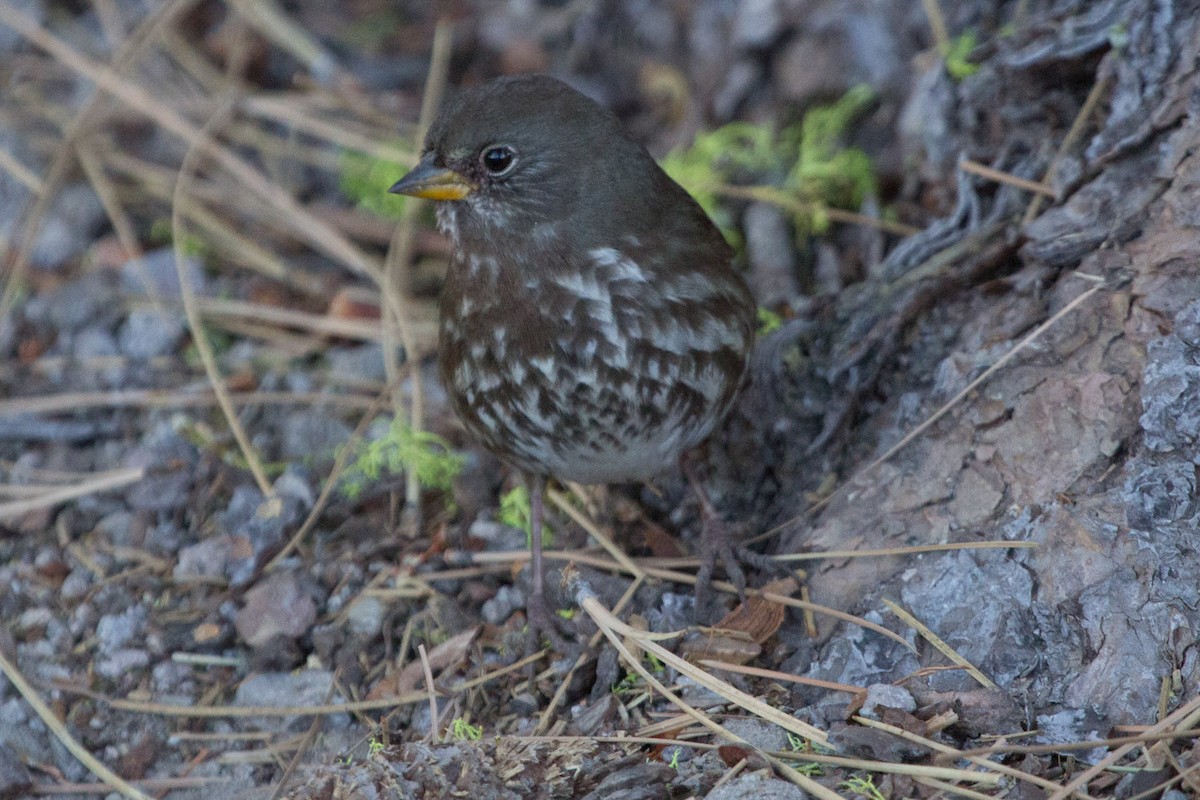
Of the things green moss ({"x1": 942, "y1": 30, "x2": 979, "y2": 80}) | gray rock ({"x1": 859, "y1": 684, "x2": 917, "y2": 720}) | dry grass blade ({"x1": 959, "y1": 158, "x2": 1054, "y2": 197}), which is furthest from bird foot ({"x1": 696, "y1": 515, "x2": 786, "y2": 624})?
green moss ({"x1": 942, "y1": 30, "x2": 979, "y2": 80})

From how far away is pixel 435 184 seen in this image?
122 inches

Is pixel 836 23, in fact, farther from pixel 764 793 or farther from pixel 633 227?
pixel 764 793

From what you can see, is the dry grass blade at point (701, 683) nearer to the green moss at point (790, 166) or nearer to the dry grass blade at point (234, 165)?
the green moss at point (790, 166)

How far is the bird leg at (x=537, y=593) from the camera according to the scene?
10.1 feet

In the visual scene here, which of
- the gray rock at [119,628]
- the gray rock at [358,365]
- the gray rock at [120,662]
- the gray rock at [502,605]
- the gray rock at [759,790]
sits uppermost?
the gray rock at [358,365]

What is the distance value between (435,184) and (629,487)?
3.65ft

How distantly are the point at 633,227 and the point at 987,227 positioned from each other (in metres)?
1.01

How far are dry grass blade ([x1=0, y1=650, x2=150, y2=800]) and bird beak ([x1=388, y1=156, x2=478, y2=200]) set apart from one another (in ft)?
4.82

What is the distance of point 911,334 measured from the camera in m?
3.32

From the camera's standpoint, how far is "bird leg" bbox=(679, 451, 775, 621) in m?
3.05

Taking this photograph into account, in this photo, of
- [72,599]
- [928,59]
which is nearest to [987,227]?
[928,59]

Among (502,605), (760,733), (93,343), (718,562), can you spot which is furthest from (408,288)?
(760,733)

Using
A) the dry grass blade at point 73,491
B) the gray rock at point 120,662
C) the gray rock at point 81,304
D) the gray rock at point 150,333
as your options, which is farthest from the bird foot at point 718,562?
the gray rock at point 81,304

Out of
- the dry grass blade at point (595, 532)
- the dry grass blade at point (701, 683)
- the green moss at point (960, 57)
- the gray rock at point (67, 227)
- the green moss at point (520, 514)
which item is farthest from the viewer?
the gray rock at point (67, 227)
